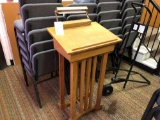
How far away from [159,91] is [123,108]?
903 millimetres

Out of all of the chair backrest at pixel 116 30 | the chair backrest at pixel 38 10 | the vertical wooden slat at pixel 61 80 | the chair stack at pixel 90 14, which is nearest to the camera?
the chair backrest at pixel 38 10

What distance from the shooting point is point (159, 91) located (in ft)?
3.04

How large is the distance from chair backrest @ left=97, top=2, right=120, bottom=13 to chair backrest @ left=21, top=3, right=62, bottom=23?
609 millimetres

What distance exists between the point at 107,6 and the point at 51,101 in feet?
4.58

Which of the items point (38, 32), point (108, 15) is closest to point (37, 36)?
point (38, 32)

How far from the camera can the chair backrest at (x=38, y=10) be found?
123 cm

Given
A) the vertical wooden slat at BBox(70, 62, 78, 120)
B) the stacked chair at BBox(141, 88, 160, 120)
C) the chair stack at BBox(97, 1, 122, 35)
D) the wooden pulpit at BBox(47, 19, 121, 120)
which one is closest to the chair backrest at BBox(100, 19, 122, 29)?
the chair stack at BBox(97, 1, 122, 35)

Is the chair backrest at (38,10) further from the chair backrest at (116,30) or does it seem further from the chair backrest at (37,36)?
the chair backrest at (116,30)

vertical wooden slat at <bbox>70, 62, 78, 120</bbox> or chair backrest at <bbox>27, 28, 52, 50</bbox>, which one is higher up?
chair backrest at <bbox>27, 28, 52, 50</bbox>

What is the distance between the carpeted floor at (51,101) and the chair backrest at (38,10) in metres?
1.01

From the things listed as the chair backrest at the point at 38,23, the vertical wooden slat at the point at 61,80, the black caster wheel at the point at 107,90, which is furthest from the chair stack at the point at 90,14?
the black caster wheel at the point at 107,90

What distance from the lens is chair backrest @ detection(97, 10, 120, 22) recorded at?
182cm

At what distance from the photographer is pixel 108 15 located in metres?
1.90

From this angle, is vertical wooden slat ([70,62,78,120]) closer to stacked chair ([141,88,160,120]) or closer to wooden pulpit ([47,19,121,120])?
wooden pulpit ([47,19,121,120])
